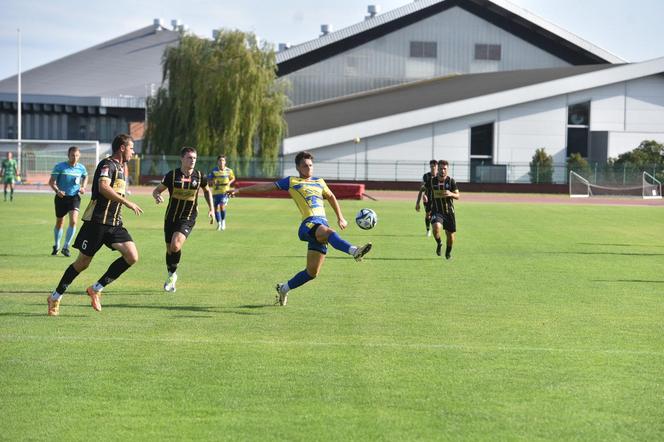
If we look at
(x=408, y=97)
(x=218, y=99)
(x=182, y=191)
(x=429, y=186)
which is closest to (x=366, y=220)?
(x=182, y=191)

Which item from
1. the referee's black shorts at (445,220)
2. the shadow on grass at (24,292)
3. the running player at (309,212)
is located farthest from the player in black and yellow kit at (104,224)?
the referee's black shorts at (445,220)

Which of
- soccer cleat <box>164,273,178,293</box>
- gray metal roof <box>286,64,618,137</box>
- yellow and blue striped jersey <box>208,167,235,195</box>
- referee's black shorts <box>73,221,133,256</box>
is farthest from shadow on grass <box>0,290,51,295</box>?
gray metal roof <box>286,64,618,137</box>

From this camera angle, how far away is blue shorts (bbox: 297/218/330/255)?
1146cm

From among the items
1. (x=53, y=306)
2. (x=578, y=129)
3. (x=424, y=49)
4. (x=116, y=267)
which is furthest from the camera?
(x=424, y=49)

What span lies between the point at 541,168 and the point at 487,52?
17.0 meters

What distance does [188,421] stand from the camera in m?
6.26

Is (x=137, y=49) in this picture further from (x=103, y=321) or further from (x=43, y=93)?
(x=103, y=321)

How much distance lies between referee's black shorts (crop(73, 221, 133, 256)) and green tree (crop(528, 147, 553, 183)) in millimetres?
58994

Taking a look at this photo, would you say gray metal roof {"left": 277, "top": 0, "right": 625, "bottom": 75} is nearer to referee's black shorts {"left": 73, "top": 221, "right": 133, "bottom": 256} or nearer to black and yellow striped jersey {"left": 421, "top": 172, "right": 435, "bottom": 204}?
black and yellow striped jersey {"left": 421, "top": 172, "right": 435, "bottom": 204}

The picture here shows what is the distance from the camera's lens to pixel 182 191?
1302 centimetres

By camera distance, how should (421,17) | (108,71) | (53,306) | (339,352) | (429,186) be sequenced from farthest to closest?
(108,71), (421,17), (429,186), (53,306), (339,352)

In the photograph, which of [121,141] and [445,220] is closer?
[121,141]

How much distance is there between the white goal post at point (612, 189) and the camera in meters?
60.5

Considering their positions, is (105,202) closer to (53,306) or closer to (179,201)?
(53,306)
